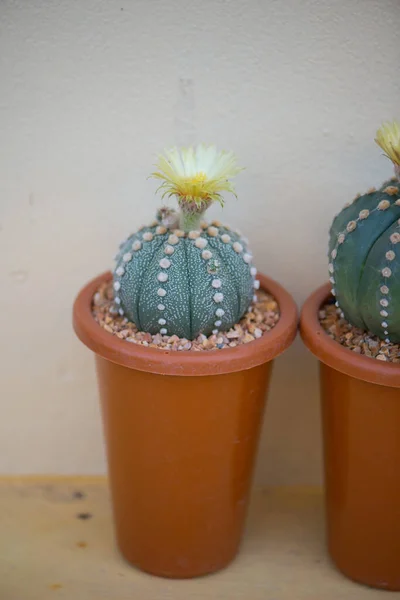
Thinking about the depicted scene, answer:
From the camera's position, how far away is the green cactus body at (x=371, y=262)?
3.52 ft

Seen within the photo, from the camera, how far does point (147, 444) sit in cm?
119

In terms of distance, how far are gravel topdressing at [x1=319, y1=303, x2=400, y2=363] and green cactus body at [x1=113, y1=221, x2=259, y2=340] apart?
16 cm

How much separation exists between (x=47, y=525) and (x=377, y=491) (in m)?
0.67

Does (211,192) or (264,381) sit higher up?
(211,192)

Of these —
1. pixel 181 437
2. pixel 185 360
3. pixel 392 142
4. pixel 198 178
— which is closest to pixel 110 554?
pixel 181 437

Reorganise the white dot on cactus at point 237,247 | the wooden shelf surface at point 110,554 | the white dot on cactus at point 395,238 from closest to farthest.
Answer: the white dot on cactus at point 395,238
the white dot on cactus at point 237,247
the wooden shelf surface at point 110,554

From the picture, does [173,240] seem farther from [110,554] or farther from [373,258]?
[110,554]

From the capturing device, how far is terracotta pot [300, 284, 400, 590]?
112 cm

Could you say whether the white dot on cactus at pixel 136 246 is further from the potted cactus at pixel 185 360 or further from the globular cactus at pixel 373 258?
the globular cactus at pixel 373 258

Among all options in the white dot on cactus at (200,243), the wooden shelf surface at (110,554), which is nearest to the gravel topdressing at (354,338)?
the white dot on cactus at (200,243)

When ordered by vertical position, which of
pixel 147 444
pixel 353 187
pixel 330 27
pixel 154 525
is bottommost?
pixel 154 525

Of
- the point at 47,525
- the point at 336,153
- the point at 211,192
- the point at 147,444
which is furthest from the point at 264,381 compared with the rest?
the point at 47,525

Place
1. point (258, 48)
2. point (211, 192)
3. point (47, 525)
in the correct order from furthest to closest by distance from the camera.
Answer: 1. point (47, 525)
2. point (258, 48)
3. point (211, 192)

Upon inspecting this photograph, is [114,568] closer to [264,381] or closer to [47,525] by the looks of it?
[47,525]
